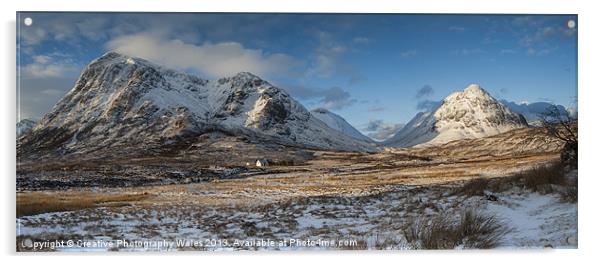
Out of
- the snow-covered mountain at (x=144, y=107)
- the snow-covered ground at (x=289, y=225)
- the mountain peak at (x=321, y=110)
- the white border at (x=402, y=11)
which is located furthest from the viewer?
the mountain peak at (x=321, y=110)

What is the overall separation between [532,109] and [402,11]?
10.9 ft

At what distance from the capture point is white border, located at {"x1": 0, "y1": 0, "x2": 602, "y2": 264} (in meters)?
7.59

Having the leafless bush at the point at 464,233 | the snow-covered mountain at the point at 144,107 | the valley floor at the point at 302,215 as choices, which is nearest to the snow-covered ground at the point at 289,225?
the valley floor at the point at 302,215

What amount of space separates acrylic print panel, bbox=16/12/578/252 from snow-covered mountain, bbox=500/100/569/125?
0.10 ft

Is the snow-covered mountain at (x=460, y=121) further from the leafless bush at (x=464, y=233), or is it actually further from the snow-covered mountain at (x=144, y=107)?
the leafless bush at (x=464, y=233)

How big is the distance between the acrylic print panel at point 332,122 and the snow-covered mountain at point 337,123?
6cm

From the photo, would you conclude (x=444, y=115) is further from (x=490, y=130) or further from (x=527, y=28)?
(x=527, y=28)

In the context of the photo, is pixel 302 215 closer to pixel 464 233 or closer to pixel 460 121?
pixel 464 233

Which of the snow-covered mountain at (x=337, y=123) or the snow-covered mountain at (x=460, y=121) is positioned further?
the snow-covered mountain at (x=337, y=123)

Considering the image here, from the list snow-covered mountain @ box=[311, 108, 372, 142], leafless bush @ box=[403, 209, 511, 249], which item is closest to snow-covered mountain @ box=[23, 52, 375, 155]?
snow-covered mountain @ box=[311, 108, 372, 142]

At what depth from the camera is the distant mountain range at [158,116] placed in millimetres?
8695

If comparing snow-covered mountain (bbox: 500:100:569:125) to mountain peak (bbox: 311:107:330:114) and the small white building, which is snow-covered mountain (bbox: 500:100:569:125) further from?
the small white building

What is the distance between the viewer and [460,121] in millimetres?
8727
